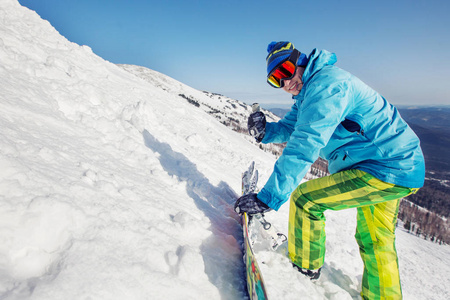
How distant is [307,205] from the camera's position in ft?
9.72

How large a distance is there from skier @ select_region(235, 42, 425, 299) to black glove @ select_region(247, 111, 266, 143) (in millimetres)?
1119

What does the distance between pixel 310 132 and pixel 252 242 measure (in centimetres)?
176

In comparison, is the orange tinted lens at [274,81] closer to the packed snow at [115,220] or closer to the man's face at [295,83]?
the man's face at [295,83]

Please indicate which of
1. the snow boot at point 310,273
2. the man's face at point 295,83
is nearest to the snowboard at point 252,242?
the snow boot at point 310,273

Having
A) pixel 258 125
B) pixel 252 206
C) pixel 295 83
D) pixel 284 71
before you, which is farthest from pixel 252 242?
pixel 284 71

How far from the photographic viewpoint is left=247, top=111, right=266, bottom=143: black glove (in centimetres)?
422

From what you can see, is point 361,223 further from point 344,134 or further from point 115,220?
point 115,220

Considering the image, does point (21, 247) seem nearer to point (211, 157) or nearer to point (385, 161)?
point (385, 161)

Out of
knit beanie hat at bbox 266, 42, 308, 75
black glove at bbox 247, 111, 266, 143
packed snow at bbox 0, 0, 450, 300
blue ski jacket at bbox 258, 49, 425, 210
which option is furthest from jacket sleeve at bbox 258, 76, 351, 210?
black glove at bbox 247, 111, 266, 143

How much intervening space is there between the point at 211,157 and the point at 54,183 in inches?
199

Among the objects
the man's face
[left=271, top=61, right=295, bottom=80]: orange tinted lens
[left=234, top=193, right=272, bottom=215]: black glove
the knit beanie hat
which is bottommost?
[left=234, top=193, right=272, bottom=215]: black glove

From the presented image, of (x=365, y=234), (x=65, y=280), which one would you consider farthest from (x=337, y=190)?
(x=65, y=280)

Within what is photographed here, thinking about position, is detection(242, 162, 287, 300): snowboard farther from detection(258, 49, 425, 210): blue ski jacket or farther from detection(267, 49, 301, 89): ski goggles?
detection(267, 49, 301, 89): ski goggles

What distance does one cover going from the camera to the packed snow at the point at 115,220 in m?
1.82
